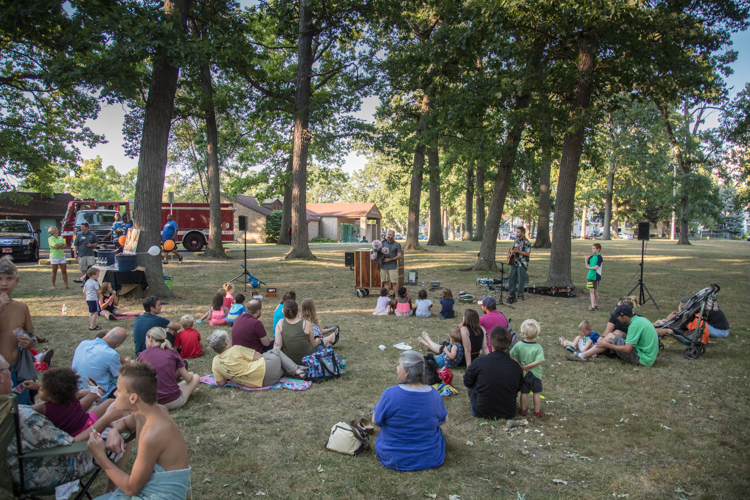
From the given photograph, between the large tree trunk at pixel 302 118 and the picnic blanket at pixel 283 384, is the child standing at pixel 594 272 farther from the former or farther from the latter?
the large tree trunk at pixel 302 118

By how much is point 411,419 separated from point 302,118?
53.2 feet

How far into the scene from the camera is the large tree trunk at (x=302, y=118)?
17969 millimetres

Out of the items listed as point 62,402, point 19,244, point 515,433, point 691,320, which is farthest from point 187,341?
point 19,244

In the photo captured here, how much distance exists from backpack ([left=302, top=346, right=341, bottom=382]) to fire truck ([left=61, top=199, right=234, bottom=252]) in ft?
57.8

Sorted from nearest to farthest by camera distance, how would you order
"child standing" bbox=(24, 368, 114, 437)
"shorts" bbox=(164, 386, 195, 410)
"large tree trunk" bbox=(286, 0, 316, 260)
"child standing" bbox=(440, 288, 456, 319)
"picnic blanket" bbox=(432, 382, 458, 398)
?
"child standing" bbox=(24, 368, 114, 437) < "shorts" bbox=(164, 386, 195, 410) < "picnic blanket" bbox=(432, 382, 458, 398) < "child standing" bbox=(440, 288, 456, 319) < "large tree trunk" bbox=(286, 0, 316, 260)

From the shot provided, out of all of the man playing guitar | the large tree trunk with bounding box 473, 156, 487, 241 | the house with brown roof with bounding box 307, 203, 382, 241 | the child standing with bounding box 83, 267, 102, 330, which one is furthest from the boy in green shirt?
the house with brown roof with bounding box 307, 203, 382, 241

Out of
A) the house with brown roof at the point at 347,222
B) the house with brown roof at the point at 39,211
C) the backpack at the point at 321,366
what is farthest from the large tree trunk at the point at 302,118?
the house with brown roof at the point at 347,222

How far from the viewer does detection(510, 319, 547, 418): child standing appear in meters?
4.79

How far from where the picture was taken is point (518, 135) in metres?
14.5

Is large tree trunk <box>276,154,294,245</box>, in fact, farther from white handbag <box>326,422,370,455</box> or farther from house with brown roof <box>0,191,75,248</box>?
white handbag <box>326,422,370,455</box>

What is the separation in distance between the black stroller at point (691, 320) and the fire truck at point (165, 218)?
2094cm

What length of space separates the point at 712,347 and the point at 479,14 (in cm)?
933

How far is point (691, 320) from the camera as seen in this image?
24.6ft

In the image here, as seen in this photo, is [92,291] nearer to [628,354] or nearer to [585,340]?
[585,340]
